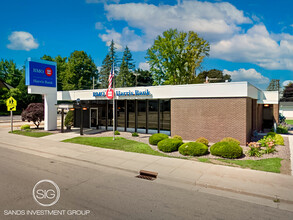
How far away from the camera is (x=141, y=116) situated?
72.7ft

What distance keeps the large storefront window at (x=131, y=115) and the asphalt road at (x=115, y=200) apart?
12.6 metres

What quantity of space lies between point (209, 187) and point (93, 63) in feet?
211

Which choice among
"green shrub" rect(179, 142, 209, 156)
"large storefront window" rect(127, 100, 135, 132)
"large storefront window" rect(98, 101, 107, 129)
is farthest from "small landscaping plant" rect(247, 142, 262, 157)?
"large storefront window" rect(98, 101, 107, 129)

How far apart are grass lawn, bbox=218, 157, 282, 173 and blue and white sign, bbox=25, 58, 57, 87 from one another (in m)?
19.5

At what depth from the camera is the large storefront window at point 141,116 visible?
21969 mm

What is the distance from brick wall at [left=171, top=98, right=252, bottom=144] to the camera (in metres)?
16.0

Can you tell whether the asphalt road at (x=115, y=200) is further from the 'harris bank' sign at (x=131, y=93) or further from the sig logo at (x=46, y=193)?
the 'harris bank' sign at (x=131, y=93)

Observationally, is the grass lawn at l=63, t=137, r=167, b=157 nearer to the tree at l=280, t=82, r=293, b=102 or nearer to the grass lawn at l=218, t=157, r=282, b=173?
the grass lawn at l=218, t=157, r=282, b=173

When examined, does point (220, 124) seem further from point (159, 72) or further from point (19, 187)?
point (159, 72)

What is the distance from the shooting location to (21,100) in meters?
59.1

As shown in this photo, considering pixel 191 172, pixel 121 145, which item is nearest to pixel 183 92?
pixel 121 145

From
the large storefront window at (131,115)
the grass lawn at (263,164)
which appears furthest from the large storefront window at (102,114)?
the grass lawn at (263,164)

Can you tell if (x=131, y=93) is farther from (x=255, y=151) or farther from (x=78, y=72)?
(x=78, y=72)

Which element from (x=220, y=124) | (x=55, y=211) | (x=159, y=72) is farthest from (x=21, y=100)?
(x=55, y=211)
